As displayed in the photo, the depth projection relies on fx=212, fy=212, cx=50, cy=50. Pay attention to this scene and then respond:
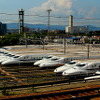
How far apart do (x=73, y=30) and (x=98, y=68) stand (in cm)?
16321

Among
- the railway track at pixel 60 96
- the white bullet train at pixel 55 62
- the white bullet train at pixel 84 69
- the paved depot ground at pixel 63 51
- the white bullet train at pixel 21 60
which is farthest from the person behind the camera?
the paved depot ground at pixel 63 51

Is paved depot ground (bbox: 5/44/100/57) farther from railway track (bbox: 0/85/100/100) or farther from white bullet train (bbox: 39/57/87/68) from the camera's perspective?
railway track (bbox: 0/85/100/100)

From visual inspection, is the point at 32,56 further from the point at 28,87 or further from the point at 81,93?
the point at 81,93

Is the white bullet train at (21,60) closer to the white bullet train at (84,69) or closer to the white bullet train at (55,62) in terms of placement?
the white bullet train at (55,62)

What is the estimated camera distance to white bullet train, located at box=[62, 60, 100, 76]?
80.3 ft

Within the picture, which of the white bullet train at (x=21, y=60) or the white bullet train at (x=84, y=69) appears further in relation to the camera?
the white bullet train at (x=21, y=60)

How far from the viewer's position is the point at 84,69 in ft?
81.9

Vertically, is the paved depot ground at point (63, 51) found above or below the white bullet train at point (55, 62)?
above

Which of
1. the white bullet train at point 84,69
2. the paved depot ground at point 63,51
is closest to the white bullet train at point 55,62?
the paved depot ground at point 63,51

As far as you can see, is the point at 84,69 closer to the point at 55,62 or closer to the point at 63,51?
the point at 55,62

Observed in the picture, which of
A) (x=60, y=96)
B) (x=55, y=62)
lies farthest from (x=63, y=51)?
(x=60, y=96)

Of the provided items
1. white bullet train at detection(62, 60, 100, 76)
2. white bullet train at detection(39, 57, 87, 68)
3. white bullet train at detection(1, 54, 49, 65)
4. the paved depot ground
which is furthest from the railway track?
white bullet train at detection(1, 54, 49, 65)

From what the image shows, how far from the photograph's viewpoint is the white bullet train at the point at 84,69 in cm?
2447

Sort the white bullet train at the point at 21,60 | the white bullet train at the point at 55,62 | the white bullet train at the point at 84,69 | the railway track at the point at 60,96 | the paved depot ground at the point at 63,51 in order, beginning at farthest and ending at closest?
1. the paved depot ground at the point at 63,51
2. the white bullet train at the point at 21,60
3. the white bullet train at the point at 55,62
4. the white bullet train at the point at 84,69
5. the railway track at the point at 60,96
